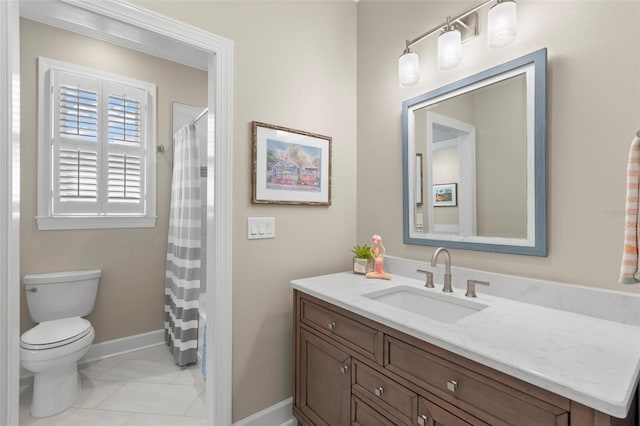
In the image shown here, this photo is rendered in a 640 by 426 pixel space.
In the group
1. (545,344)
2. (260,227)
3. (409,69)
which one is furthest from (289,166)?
(545,344)

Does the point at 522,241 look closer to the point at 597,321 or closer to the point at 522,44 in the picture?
the point at 597,321

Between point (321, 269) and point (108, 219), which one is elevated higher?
point (108, 219)

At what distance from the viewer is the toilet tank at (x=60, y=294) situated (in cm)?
212

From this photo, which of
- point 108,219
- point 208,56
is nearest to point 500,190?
point 208,56

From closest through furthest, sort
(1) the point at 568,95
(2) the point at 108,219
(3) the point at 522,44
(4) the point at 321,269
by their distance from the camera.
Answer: (1) the point at 568,95 < (3) the point at 522,44 < (4) the point at 321,269 < (2) the point at 108,219

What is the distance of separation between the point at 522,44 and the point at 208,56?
1502 millimetres

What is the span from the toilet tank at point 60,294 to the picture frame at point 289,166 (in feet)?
5.56

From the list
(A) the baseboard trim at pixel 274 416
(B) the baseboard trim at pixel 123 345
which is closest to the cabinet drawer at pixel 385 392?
(A) the baseboard trim at pixel 274 416

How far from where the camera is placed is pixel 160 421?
5.86 feet

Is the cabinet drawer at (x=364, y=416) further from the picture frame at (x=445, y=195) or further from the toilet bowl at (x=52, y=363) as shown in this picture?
the toilet bowl at (x=52, y=363)

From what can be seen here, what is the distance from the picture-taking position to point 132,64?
2627mm

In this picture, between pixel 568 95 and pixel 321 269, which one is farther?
pixel 321 269

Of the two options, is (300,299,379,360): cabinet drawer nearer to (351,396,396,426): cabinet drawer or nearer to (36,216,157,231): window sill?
(351,396,396,426): cabinet drawer

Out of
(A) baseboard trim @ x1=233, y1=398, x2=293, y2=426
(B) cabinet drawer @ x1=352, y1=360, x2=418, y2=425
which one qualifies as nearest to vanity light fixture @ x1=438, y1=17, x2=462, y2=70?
(B) cabinet drawer @ x1=352, y1=360, x2=418, y2=425
